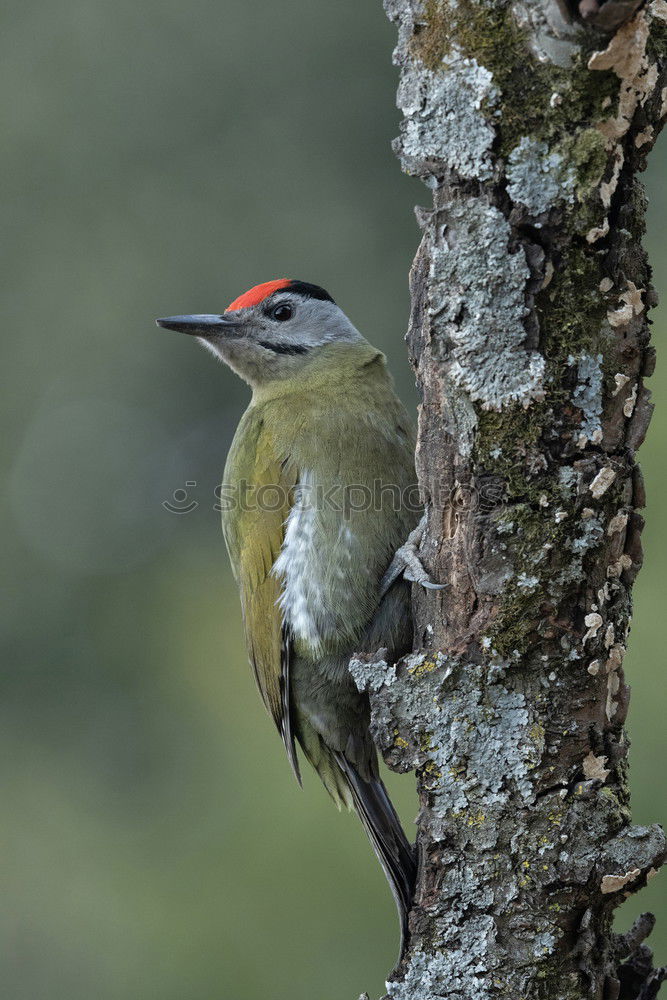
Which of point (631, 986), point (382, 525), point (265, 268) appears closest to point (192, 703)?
point (265, 268)

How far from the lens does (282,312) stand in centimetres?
376

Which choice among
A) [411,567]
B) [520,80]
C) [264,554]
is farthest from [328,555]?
[520,80]

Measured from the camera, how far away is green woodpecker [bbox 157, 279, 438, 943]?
2988 mm

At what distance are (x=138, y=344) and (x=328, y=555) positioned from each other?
289 inches

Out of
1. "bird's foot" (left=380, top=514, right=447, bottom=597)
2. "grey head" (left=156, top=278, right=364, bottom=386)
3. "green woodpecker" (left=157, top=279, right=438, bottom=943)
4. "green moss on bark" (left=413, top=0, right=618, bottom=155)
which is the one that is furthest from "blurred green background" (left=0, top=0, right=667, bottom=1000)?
"green moss on bark" (left=413, top=0, right=618, bottom=155)

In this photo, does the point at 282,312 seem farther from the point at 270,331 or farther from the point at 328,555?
the point at 328,555

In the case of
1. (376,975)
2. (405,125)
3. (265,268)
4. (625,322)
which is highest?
(265,268)

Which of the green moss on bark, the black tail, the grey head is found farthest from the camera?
the grey head

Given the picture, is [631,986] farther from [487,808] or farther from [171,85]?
[171,85]

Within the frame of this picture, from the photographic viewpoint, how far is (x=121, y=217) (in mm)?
10445

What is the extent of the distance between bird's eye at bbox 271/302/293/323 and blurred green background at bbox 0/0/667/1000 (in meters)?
3.75

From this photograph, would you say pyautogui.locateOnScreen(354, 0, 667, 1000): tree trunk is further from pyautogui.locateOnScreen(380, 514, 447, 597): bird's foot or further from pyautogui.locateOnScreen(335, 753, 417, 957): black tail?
pyautogui.locateOnScreen(335, 753, 417, 957): black tail

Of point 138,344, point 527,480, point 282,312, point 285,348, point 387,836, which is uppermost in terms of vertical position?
point 138,344

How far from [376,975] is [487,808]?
11.9 feet
